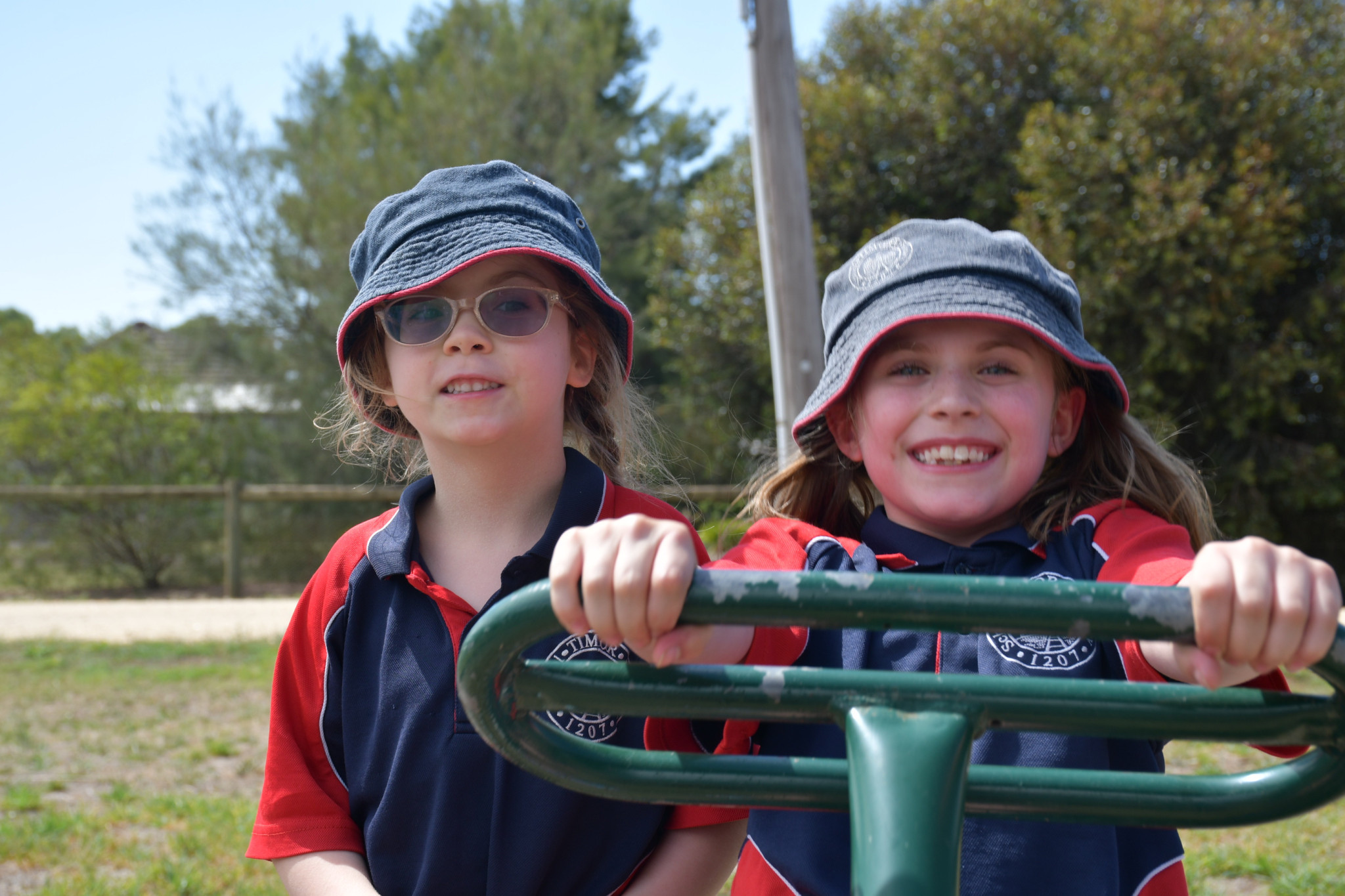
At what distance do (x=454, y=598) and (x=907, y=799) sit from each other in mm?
962

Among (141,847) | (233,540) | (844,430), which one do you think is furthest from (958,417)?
(233,540)

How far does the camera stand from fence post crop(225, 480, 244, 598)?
35.2ft

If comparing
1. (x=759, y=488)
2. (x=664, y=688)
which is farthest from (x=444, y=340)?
(x=664, y=688)

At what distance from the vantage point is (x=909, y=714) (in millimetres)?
904

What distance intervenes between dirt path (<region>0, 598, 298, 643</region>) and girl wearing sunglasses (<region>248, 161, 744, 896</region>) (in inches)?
241

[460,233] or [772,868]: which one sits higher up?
[460,233]

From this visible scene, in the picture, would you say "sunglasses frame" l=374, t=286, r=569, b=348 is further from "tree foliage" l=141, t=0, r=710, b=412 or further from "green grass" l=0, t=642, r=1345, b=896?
"tree foliage" l=141, t=0, r=710, b=412

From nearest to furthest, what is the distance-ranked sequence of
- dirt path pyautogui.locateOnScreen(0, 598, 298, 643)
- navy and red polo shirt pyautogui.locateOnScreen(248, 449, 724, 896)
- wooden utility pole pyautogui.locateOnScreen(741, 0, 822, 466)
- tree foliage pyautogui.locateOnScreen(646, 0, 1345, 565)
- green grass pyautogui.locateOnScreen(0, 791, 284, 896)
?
navy and red polo shirt pyautogui.locateOnScreen(248, 449, 724, 896)
green grass pyautogui.locateOnScreen(0, 791, 284, 896)
wooden utility pole pyautogui.locateOnScreen(741, 0, 822, 466)
tree foliage pyautogui.locateOnScreen(646, 0, 1345, 565)
dirt path pyautogui.locateOnScreen(0, 598, 298, 643)

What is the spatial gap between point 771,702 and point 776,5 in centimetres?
354

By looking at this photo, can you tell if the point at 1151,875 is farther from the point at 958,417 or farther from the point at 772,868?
the point at 958,417

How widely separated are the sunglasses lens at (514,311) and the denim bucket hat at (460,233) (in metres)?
0.07

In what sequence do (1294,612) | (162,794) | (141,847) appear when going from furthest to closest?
(162,794)
(141,847)
(1294,612)

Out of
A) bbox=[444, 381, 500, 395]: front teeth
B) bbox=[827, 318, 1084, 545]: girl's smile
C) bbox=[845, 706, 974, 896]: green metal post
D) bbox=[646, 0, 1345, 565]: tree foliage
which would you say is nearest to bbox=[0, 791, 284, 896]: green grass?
bbox=[444, 381, 500, 395]: front teeth

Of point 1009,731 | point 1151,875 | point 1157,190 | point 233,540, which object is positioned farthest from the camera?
point 233,540
